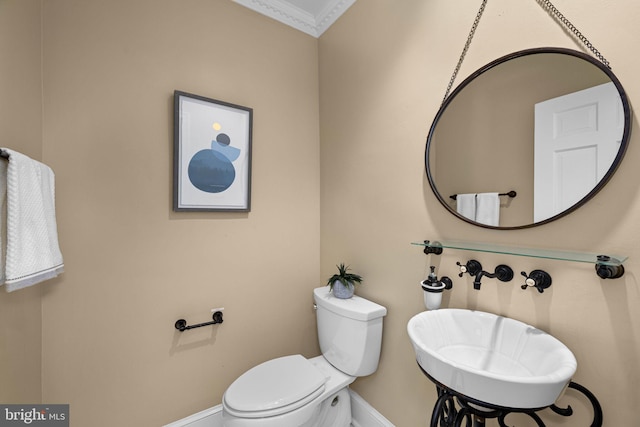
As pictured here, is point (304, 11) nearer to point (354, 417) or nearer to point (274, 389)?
point (274, 389)

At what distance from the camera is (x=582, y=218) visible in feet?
2.79

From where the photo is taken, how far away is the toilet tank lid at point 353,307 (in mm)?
1410

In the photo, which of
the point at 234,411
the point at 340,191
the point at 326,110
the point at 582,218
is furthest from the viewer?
the point at 326,110

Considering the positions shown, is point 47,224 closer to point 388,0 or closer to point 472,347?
point 472,347

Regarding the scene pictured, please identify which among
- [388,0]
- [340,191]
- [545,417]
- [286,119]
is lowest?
[545,417]

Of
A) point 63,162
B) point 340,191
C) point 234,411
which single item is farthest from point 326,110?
point 234,411

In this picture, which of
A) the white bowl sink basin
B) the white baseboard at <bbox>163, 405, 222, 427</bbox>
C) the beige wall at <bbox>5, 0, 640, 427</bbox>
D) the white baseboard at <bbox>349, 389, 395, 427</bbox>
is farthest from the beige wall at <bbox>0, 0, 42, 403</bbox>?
the white baseboard at <bbox>349, 389, 395, 427</bbox>

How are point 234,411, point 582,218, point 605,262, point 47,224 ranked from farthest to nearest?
point 234,411, point 47,224, point 582,218, point 605,262

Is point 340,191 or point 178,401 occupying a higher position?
point 340,191

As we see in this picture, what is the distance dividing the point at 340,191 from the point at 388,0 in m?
1.11

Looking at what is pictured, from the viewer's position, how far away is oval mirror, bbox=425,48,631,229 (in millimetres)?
814

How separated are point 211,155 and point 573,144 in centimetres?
163

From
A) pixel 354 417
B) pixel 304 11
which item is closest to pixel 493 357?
pixel 354 417

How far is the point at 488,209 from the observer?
107 centimetres
